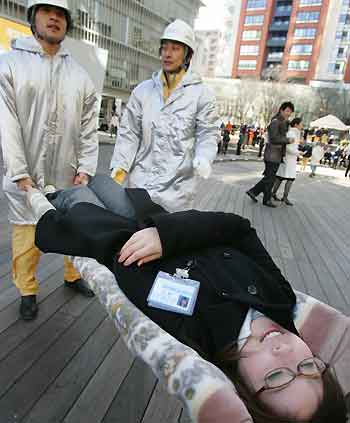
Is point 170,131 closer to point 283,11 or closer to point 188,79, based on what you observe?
point 188,79

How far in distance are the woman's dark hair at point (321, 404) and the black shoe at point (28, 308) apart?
1484 millimetres

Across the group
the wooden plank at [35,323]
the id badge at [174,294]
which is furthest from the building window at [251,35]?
the id badge at [174,294]

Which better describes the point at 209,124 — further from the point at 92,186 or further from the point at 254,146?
the point at 254,146

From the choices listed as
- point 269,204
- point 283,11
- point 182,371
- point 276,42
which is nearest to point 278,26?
point 283,11

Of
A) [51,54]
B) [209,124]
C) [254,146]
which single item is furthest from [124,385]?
[254,146]

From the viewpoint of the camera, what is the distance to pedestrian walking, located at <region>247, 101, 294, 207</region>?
5723 millimetres

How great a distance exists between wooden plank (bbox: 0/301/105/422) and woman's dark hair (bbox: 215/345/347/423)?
103cm

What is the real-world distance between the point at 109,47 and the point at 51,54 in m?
41.7

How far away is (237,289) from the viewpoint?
1.19m

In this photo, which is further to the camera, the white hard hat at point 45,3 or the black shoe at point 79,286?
the black shoe at point 79,286

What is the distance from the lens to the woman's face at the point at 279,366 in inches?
35.5

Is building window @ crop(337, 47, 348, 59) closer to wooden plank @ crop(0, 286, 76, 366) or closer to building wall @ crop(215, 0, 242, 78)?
building wall @ crop(215, 0, 242, 78)

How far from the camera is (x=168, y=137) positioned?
222cm

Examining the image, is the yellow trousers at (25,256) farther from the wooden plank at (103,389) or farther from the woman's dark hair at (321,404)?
the woman's dark hair at (321,404)
